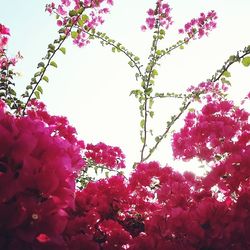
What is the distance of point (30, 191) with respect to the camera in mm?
1392

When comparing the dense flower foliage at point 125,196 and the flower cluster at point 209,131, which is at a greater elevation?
the flower cluster at point 209,131

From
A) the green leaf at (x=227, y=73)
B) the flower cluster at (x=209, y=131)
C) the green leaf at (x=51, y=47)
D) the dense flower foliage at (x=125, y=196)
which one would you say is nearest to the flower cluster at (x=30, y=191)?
the dense flower foliage at (x=125, y=196)

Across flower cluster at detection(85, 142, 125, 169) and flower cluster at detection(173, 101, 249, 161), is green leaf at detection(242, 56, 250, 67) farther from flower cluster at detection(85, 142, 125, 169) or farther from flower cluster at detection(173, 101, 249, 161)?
flower cluster at detection(85, 142, 125, 169)

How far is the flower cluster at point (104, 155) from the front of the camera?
5184mm

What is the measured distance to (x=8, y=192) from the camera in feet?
4.28

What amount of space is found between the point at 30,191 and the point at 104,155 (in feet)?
12.7

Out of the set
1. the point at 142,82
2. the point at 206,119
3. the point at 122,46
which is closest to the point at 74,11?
the point at 122,46

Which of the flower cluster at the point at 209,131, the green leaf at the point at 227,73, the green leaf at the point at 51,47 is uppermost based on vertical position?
the green leaf at the point at 227,73

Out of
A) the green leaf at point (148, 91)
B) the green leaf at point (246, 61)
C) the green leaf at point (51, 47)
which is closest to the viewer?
the green leaf at point (246, 61)

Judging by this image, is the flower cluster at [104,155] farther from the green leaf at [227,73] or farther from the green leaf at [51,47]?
the green leaf at [227,73]

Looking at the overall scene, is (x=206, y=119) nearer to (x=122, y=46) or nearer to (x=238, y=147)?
(x=238, y=147)

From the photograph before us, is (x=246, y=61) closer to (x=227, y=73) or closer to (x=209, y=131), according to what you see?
(x=209, y=131)

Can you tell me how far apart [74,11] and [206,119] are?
2458 millimetres

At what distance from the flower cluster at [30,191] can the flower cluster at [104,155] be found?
3.65 meters
